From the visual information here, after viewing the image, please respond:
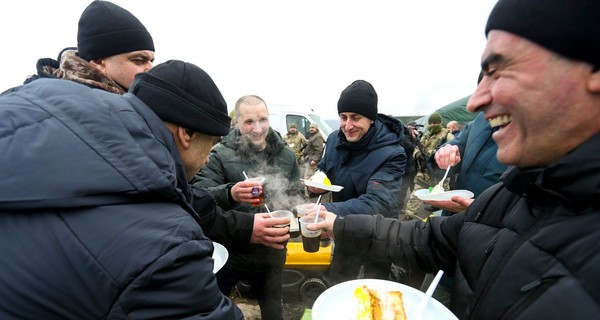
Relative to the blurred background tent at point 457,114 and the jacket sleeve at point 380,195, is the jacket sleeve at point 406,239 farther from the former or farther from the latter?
the blurred background tent at point 457,114

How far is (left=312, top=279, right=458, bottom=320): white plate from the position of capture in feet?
4.69

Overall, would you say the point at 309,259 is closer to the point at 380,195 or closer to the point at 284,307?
the point at 284,307

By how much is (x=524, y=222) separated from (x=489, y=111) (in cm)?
48

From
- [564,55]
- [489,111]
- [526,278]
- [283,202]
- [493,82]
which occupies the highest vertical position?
[564,55]

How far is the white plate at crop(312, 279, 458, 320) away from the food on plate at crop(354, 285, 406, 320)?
0.04 meters

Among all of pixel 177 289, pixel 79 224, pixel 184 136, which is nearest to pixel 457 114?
pixel 184 136

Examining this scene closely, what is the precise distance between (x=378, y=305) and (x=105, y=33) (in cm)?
300

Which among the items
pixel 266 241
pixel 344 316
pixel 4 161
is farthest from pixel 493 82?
pixel 266 241

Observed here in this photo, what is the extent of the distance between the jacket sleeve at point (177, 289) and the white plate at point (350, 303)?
0.50 m

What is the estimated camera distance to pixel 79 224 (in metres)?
0.98

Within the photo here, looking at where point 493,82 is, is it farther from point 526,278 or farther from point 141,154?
point 141,154

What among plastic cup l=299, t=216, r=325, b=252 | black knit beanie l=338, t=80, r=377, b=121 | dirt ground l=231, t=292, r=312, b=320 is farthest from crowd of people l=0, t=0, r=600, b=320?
dirt ground l=231, t=292, r=312, b=320

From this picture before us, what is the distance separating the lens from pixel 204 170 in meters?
3.25

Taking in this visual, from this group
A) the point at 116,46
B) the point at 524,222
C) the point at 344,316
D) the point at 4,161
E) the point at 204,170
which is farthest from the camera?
the point at 204,170
